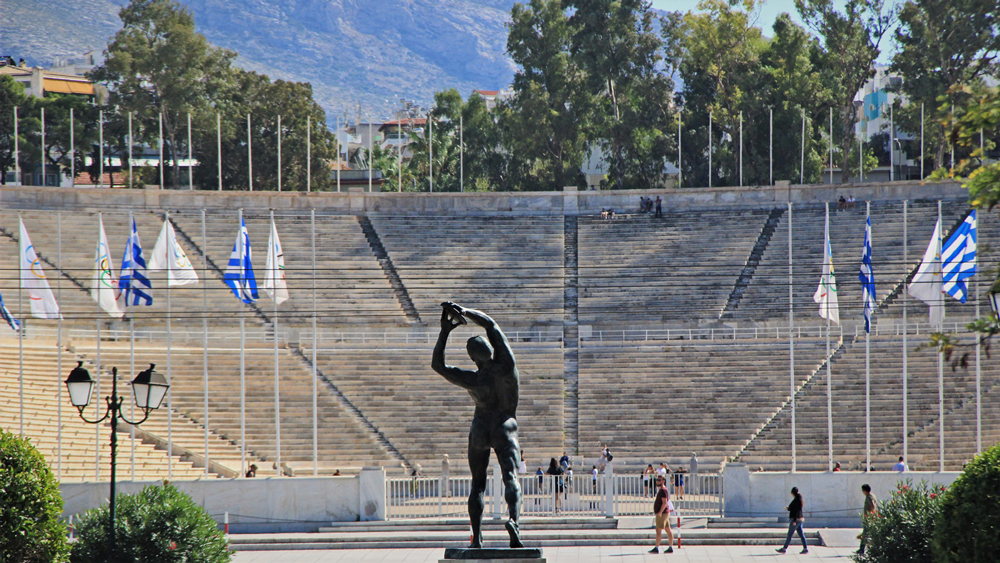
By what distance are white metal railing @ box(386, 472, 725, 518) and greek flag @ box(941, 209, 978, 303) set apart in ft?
21.2

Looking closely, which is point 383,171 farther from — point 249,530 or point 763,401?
point 249,530

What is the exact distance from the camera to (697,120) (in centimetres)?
5459

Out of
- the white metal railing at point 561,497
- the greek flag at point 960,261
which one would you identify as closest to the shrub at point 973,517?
the white metal railing at point 561,497

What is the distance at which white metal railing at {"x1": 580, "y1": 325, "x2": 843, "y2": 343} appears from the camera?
3569 cm

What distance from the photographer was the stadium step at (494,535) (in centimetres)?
2109

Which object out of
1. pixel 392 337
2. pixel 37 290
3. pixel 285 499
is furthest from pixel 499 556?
pixel 392 337

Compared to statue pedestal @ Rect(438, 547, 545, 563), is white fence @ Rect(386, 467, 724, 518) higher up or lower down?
lower down

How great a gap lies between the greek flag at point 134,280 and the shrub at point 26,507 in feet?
40.9

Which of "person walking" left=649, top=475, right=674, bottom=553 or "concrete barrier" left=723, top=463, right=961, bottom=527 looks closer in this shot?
"person walking" left=649, top=475, right=674, bottom=553

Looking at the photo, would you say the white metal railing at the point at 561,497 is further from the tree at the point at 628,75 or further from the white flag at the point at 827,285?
the tree at the point at 628,75

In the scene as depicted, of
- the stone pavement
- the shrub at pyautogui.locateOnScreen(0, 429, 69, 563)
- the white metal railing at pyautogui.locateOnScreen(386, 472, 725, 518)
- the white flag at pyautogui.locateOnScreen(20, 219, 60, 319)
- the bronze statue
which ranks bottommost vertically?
the stone pavement

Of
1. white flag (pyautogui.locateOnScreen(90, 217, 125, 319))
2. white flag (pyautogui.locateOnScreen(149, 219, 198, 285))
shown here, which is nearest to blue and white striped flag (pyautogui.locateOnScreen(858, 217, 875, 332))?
white flag (pyautogui.locateOnScreen(149, 219, 198, 285))

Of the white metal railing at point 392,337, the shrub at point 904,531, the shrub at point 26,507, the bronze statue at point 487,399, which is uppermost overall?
the white metal railing at point 392,337

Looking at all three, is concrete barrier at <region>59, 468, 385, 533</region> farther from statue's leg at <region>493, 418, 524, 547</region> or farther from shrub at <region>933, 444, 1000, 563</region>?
shrub at <region>933, 444, 1000, 563</region>
